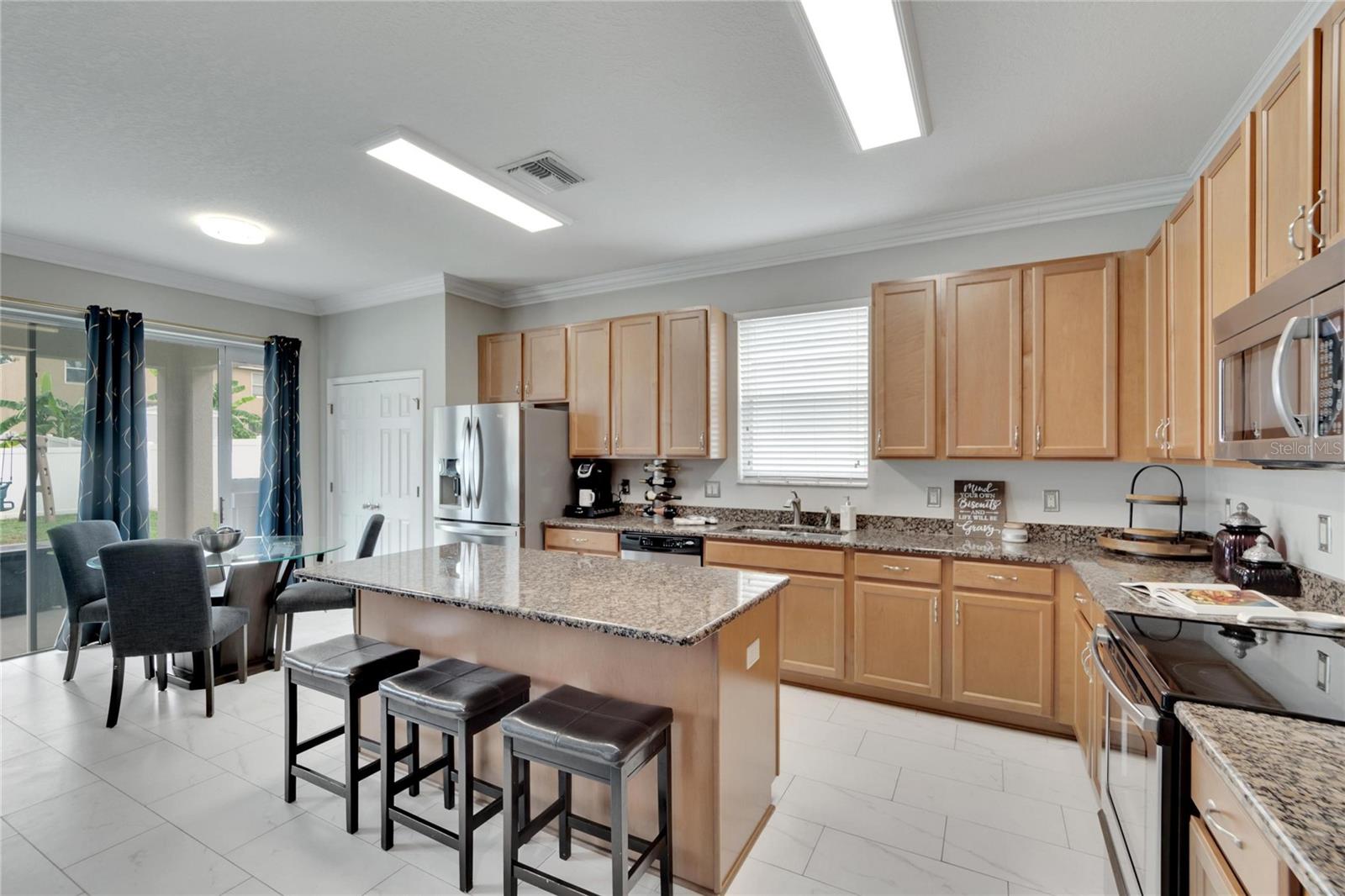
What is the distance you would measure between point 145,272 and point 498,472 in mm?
3072

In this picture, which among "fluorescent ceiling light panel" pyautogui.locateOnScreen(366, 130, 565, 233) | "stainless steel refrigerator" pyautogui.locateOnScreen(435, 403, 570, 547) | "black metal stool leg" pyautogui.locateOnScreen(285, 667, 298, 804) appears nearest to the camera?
"black metal stool leg" pyautogui.locateOnScreen(285, 667, 298, 804)

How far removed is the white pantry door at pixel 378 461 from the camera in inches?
203

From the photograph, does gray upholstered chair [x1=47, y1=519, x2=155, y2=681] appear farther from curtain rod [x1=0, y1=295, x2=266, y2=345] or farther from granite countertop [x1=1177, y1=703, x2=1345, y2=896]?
granite countertop [x1=1177, y1=703, x2=1345, y2=896]

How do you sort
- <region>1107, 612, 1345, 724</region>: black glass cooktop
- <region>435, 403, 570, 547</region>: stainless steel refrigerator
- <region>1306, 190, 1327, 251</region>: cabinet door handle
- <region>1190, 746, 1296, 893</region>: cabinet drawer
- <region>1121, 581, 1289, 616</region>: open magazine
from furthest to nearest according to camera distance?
1. <region>435, 403, 570, 547</region>: stainless steel refrigerator
2. <region>1121, 581, 1289, 616</region>: open magazine
3. <region>1306, 190, 1327, 251</region>: cabinet door handle
4. <region>1107, 612, 1345, 724</region>: black glass cooktop
5. <region>1190, 746, 1296, 893</region>: cabinet drawer

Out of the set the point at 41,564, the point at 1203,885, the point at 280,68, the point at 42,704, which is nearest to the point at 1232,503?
the point at 1203,885

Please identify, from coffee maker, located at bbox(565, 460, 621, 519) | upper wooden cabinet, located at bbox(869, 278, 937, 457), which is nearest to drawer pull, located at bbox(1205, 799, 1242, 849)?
upper wooden cabinet, located at bbox(869, 278, 937, 457)

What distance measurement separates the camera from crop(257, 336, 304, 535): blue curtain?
528cm

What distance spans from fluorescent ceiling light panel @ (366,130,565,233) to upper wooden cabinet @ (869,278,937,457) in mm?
2032

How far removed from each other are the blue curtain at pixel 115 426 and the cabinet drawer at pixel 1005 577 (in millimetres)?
5464

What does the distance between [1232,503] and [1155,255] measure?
1.20 m

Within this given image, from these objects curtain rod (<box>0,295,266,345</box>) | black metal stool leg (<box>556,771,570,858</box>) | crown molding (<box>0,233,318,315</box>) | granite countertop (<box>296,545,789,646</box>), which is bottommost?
black metal stool leg (<box>556,771,570,858</box>)

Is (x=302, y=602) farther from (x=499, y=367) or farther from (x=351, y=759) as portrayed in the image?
(x=499, y=367)

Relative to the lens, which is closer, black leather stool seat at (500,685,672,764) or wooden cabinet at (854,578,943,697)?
black leather stool seat at (500,685,672,764)

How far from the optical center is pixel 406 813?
209 centimetres
